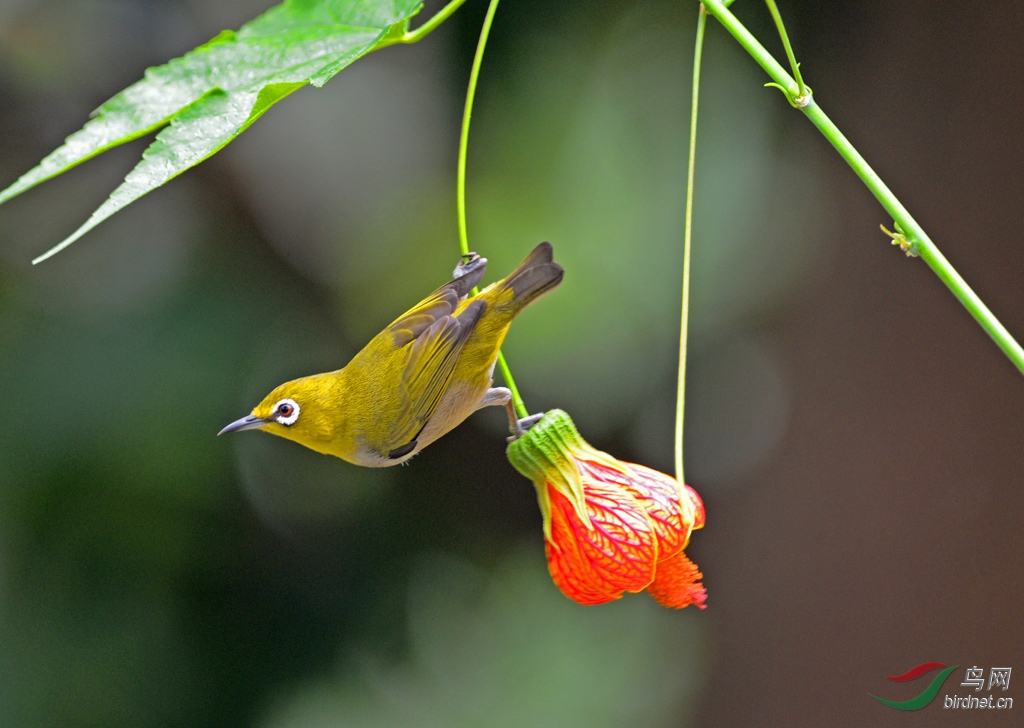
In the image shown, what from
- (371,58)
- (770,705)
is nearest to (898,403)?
(770,705)

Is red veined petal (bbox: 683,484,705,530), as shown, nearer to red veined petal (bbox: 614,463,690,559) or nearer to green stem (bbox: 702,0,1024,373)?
red veined petal (bbox: 614,463,690,559)

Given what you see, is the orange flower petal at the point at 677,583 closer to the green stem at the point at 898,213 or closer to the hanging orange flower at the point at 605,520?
the hanging orange flower at the point at 605,520

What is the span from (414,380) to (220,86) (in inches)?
16.1

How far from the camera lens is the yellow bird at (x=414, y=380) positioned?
35.6 inches

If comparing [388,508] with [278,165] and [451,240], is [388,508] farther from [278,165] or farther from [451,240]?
[278,165]

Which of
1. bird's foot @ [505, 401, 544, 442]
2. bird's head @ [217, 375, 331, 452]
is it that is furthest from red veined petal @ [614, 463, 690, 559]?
bird's head @ [217, 375, 331, 452]

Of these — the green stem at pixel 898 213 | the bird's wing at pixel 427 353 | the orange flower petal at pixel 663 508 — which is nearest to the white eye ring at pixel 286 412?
the bird's wing at pixel 427 353

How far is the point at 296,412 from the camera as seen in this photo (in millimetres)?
888

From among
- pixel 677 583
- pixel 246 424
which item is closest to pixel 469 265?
pixel 246 424

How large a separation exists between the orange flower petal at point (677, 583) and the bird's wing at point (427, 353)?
31cm

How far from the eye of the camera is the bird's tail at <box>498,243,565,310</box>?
0.91m

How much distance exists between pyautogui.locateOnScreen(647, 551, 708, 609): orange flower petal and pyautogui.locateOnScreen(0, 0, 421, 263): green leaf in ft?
1.70

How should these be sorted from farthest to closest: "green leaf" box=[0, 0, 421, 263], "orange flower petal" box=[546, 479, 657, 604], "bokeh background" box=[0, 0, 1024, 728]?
"bokeh background" box=[0, 0, 1024, 728], "orange flower petal" box=[546, 479, 657, 604], "green leaf" box=[0, 0, 421, 263]

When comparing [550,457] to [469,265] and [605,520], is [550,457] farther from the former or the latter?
[469,265]
